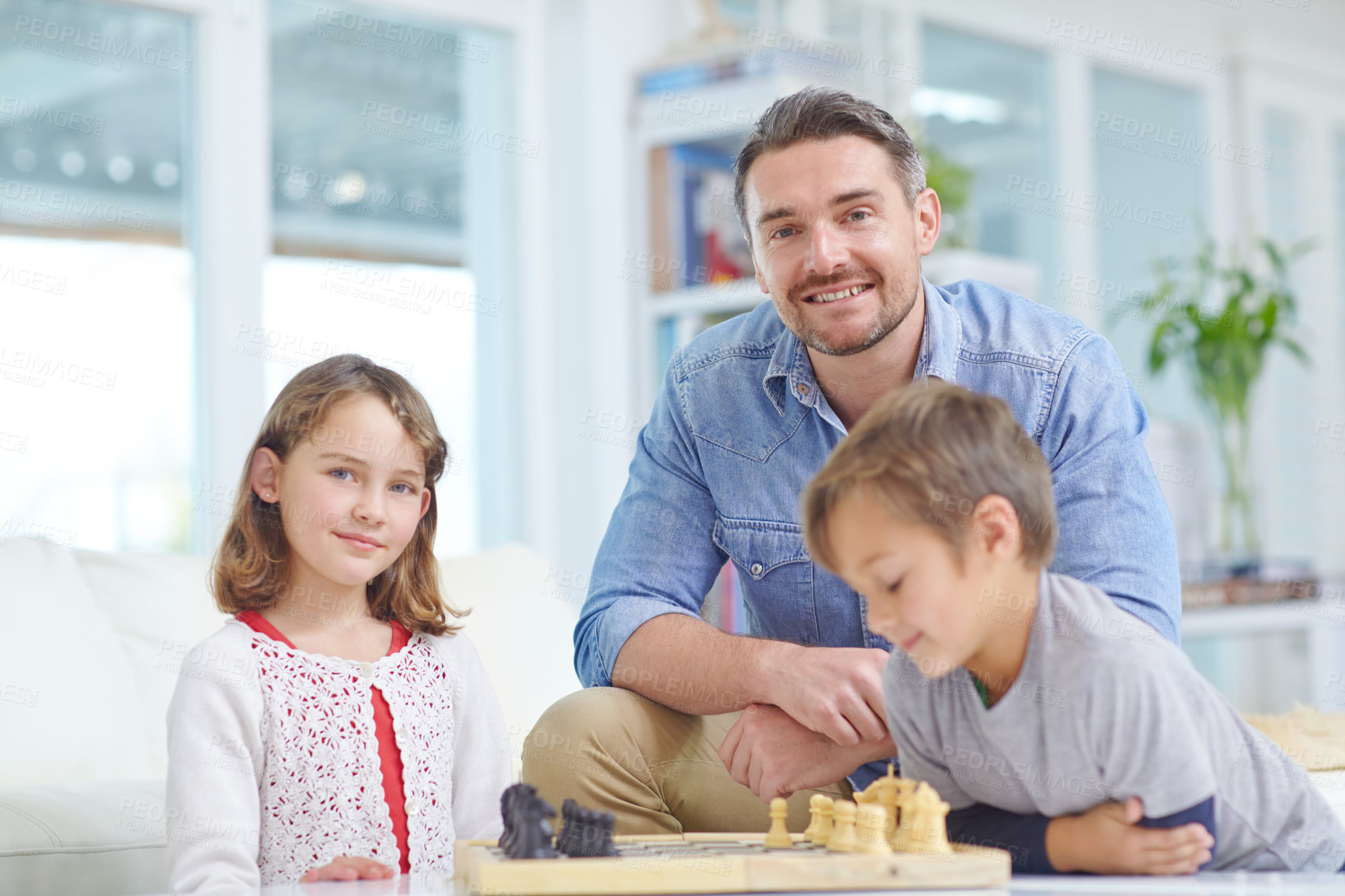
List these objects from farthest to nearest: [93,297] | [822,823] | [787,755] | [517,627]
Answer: [93,297] < [517,627] < [787,755] < [822,823]

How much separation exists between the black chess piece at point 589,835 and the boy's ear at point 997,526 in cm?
34

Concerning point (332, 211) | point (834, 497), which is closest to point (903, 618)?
point (834, 497)

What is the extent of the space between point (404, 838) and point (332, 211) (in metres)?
2.07

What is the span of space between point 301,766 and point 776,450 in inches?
26.2

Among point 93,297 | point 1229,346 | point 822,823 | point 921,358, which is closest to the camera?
point 822,823

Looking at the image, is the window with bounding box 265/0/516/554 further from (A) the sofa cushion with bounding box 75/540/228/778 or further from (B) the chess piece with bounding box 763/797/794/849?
(B) the chess piece with bounding box 763/797/794/849

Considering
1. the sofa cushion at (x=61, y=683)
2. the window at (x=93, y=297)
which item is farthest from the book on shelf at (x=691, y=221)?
the sofa cushion at (x=61, y=683)

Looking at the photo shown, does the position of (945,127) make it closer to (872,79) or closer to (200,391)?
(872,79)

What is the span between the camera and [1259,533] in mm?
4262

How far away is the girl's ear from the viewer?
1.37 metres

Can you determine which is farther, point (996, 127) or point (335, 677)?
point (996, 127)

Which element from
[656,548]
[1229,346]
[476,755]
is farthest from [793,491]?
[1229,346]

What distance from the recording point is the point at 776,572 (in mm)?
1636

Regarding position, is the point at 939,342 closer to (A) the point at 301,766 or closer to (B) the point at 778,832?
(B) the point at 778,832
